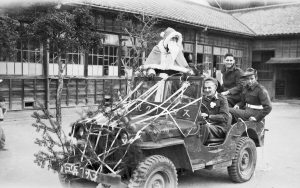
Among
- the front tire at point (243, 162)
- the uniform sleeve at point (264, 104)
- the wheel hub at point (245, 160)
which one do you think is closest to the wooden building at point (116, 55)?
the uniform sleeve at point (264, 104)

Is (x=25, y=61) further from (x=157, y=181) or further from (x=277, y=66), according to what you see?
(x=277, y=66)

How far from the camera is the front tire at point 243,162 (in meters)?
5.82

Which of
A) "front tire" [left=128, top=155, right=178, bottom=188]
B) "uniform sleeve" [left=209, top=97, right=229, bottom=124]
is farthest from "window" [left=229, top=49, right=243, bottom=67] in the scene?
"front tire" [left=128, top=155, right=178, bottom=188]

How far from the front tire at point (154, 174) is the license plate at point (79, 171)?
44 centimetres

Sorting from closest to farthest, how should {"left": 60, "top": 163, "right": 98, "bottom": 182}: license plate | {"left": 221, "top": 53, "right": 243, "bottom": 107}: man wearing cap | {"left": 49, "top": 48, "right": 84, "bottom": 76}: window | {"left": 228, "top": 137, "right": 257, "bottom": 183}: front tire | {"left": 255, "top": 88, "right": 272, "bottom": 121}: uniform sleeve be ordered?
1. {"left": 60, "top": 163, "right": 98, "bottom": 182}: license plate
2. {"left": 228, "top": 137, "right": 257, "bottom": 183}: front tire
3. {"left": 255, "top": 88, "right": 272, "bottom": 121}: uniform sleeve
4. {"left": 221, "top": 53, "right": 243, "bottom": 107}: man wearing cap
5. {"left": 49, "top": 48, "right": 84, "bottom": 76}: window

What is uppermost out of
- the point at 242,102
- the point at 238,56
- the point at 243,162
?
the point at 238,56

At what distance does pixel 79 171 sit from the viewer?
4.27 meters

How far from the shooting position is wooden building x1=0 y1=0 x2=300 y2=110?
1269cm

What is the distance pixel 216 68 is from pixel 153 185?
60.7 feet

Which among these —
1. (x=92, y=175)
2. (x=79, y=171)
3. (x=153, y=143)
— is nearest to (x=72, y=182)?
(x=79, y=171)

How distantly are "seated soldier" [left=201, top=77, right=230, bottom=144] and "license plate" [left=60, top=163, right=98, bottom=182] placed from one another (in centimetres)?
203

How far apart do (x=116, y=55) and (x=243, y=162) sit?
10.6 m

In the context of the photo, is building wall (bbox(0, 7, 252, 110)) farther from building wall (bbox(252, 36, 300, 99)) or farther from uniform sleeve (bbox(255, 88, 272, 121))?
building wall (bbox(252, 36, 300, 99))

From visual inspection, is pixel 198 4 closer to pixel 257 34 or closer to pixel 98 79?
pixel 257 34
